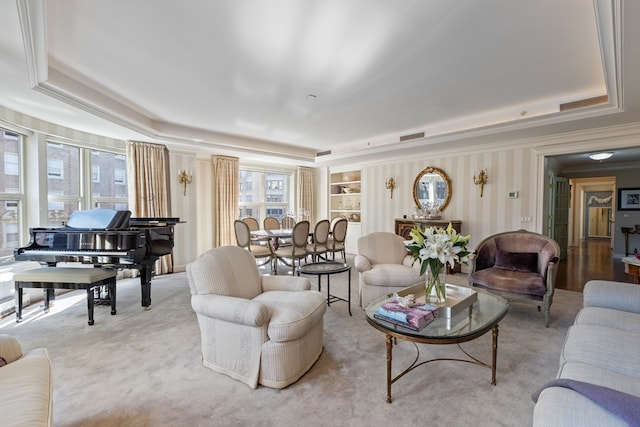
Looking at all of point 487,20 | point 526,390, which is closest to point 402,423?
point 526,390

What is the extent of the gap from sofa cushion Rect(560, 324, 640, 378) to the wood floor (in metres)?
3.35

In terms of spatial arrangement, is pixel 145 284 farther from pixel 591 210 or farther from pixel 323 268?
pixel 591 210

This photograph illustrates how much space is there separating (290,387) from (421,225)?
14.6 feet

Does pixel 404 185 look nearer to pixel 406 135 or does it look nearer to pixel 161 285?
pixel 406 135

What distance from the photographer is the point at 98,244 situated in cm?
337

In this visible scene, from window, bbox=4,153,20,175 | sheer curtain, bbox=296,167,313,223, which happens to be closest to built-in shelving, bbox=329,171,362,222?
sheer curtain, bbox=296,167,313,223

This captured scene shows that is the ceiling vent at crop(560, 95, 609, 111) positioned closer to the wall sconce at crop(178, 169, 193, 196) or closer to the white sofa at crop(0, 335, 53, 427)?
the white sofa at crop(0, 335, 53, 427)

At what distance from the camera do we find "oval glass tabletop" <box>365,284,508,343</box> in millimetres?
1786

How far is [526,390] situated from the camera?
1.97 metres

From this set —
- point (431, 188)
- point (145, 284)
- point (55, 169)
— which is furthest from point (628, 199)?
point (55, 169)

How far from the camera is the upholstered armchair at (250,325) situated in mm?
1972

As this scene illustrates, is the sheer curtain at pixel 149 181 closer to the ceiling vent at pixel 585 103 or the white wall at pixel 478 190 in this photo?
the white wall at pixel 478 190

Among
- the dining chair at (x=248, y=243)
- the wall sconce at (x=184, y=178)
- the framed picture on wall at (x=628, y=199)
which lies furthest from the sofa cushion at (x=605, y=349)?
the framed picture on wall at (x=628, y=199)

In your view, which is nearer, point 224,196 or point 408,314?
point 408,314
